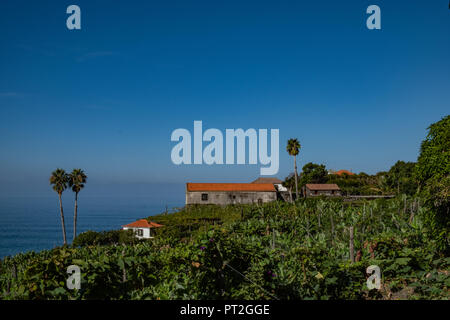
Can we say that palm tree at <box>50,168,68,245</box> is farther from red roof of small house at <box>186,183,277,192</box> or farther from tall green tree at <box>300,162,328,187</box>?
tall green tree at <box>300,162,328,187</box>

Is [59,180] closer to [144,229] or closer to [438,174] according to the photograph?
[144,229]

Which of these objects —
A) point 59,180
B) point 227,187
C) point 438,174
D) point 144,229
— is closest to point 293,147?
point 227,187

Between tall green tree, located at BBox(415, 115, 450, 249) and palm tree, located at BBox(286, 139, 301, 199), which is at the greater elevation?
palm tree, located at BBox(286, 139, 301, 199)

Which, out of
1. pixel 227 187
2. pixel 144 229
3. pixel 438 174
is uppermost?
pixel 438 174

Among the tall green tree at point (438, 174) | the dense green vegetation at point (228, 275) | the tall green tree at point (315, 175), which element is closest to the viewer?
the dense green vegetation at point (228, 275)

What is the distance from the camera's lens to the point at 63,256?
4.92m

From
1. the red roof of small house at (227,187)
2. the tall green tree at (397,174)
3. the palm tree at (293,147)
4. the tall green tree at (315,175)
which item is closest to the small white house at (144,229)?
the red roof of small house at (227,187)

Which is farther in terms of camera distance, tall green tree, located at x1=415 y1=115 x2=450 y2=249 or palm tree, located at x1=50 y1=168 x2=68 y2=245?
palm tree, located at x1=50 y1=168 x2=68 y2=245

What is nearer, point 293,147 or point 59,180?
point 59,180

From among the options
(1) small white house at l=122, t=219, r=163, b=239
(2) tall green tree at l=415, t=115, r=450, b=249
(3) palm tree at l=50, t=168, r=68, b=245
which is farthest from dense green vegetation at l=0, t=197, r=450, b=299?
(3) palm tree at l=50, t=168, r=68, b=245

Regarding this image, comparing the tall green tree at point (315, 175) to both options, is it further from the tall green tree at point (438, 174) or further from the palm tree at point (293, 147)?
the tall green tree at point (438, 174)

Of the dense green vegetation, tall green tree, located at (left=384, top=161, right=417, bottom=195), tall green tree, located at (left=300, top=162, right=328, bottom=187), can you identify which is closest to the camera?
the dense green vegetation
